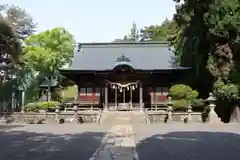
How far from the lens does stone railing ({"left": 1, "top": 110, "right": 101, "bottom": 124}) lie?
76.6 feet

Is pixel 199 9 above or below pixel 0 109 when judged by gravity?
above

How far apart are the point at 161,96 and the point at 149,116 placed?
34.9 feet

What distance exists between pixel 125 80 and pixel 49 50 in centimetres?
1150

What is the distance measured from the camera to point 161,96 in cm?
3412

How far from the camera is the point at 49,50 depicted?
135 ft

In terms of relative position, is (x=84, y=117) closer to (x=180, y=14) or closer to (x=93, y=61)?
(x=180, y=14)

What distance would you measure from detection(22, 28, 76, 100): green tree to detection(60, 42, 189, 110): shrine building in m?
4.62

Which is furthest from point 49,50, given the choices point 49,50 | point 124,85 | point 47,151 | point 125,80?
point 47,151

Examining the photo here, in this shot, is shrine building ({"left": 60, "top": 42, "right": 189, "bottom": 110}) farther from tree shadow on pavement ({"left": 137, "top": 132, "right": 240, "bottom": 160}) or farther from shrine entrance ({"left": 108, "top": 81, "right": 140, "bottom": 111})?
tree shadow on pavement ({"left": 137, "top": 132, "right": 240, "bottom": 160})

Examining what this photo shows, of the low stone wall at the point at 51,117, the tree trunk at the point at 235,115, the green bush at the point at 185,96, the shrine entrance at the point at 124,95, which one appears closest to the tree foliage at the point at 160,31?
the shrine entrance at the point at 124,95

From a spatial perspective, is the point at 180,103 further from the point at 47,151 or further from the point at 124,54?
the point at 47,151

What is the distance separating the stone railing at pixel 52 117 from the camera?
23.4 metres

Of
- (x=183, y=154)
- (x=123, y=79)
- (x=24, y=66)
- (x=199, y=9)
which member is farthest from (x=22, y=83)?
(x=183, y=154)

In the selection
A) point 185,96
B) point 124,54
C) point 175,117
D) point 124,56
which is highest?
point 124,54
